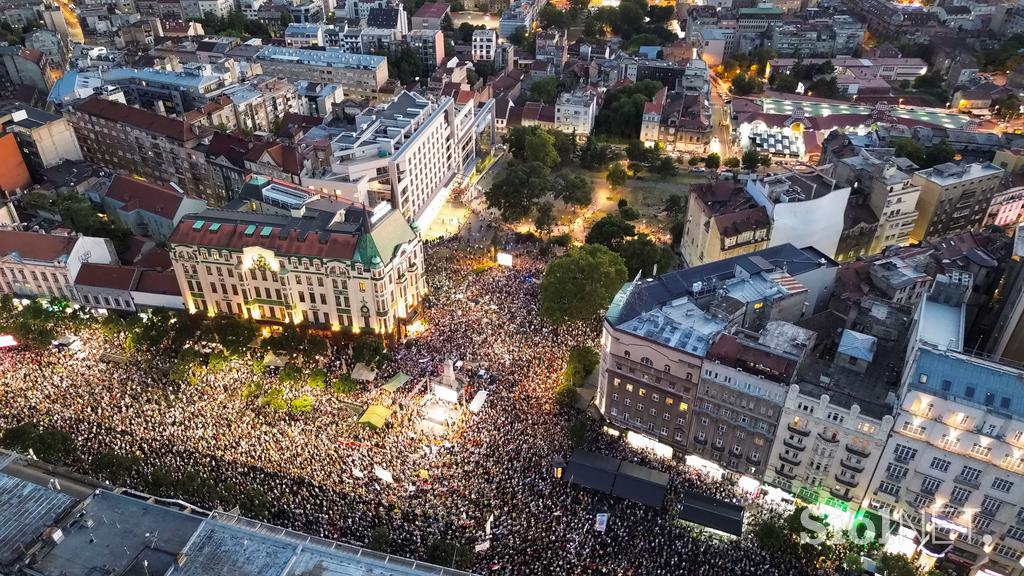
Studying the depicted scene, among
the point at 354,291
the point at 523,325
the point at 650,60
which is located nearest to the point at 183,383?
the point at 354,291

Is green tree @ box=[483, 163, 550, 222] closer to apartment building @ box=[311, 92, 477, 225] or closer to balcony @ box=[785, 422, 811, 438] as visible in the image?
apartment building @ box=[311, 92, 477, 225]

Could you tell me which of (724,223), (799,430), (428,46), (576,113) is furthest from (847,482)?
(428,46)

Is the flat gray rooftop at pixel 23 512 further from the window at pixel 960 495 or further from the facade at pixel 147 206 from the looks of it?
the window at pixel 960 495

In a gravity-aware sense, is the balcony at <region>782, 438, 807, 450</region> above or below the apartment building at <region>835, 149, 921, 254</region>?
below

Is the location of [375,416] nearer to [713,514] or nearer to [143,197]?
[713,514]

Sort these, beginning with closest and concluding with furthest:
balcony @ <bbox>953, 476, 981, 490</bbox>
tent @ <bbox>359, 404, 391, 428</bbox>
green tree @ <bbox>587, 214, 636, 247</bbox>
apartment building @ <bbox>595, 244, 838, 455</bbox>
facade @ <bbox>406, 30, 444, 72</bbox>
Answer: balcony @ <bbox>953, 476, 981, 490</bbox>, apartment building @ <bbox>595, 244, 838, 455</bbox>, tent @ <bbox>359, 404, 391, 428</bbox>, green tree @ <bbox>587, 214, 636, 247</bbox>, facade @ <bbox>406, 30, 444, 72</bbox>

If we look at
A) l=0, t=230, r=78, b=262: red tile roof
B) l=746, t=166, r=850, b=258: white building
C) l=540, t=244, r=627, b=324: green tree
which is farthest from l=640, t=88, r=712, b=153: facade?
l=0, t=230, r=78, b=262: red tile roof

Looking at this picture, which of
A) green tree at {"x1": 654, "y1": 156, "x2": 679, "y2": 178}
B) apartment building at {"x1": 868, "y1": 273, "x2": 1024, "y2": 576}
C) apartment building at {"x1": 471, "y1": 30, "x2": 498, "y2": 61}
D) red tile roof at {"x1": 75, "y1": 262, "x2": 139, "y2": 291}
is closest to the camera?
apartment building at {"x1": 868, "y1": 273, "x2": 1024, "y2": 576}

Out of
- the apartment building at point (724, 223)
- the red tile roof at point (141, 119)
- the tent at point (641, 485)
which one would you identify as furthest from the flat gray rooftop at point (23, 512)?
the red tile roof at point (141, 119)
